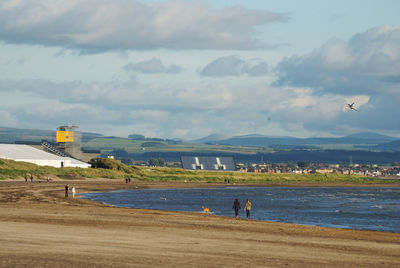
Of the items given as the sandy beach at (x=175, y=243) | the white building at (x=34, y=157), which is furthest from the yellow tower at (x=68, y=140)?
the sandy beach at (x=175, y=243)

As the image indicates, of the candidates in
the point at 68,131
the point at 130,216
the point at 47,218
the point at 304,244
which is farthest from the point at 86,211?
the point at 68,131

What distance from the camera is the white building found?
122 meters

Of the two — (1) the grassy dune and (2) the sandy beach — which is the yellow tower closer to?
(1) the grassy dune

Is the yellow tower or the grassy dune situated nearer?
the grassy dune

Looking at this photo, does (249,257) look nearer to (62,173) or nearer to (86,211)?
(86,211)

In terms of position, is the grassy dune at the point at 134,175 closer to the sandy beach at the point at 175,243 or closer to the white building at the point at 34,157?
the white building at the point at 34,157

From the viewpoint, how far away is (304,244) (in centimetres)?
2894

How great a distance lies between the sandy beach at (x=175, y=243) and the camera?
2242cm

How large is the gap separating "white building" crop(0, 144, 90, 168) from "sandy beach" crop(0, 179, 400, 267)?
84.4 metres

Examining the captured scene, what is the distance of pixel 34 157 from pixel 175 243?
102 metres

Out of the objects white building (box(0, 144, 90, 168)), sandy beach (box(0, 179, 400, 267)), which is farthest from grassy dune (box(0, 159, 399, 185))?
sandy beach (box(0, 179, 400, 267))

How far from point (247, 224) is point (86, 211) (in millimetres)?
11869

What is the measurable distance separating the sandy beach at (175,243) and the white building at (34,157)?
3324 inches

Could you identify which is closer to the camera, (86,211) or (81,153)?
(86,211)
